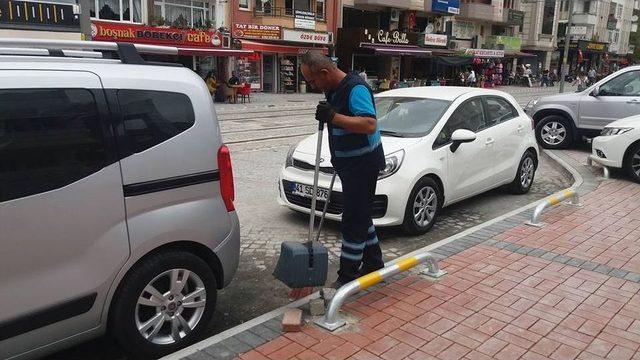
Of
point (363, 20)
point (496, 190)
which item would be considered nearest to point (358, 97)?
point (496, 190)

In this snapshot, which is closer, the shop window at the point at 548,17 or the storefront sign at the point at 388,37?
the storefront sign at the point at 388,37

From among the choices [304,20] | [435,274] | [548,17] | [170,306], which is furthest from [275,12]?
[548,17]

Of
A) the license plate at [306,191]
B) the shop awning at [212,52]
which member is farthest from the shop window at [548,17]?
the license plate at [306,191]

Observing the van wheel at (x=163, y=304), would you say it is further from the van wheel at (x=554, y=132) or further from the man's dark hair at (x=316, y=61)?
the van wheel at (x=554, y=132)

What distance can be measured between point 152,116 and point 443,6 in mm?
43110

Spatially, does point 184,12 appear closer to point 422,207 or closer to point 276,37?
point 276,37

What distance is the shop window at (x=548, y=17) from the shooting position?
5934 centimetres

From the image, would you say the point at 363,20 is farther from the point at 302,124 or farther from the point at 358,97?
the point at 358,97

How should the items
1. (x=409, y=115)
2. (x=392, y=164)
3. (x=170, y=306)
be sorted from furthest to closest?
(x=409, y=115)
(x=392, y=164)
(x=170, y=306)

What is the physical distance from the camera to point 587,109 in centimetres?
1122

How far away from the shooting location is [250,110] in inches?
847

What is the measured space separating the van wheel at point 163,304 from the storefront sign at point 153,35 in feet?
71.0

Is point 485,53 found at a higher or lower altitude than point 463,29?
lower

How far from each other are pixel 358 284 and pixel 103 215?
5.67 ft
